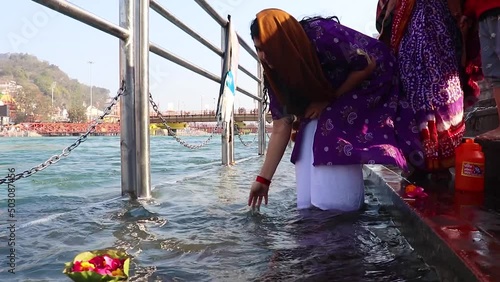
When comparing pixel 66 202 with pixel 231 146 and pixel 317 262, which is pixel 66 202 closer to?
pixel 317 262

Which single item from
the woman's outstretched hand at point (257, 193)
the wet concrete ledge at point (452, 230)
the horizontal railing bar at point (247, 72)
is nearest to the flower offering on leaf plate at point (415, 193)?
the wet concrete ledge at point (452, 230)

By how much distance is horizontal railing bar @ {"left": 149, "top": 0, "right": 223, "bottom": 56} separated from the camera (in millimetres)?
2700

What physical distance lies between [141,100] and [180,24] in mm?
1076

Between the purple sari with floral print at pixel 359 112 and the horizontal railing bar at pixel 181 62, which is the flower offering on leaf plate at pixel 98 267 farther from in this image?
the horizontal railing bar at pixel 181 62

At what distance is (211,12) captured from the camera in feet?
13.2

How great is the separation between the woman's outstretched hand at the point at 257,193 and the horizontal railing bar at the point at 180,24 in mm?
1382

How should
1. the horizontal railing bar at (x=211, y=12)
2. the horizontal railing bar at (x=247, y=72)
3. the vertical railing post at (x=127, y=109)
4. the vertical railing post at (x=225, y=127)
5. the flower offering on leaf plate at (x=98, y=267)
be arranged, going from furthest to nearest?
the horizontal railing bar at (x=247, y=72) → the vertical railing post at (x=225, y=127) → the horizontal railing bar at (x=211, y=12) → the vertical railing post at (x=127, y=109) → the flower offering on leaf plate at (x=98, y=267)

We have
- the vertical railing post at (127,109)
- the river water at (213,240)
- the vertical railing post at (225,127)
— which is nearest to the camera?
the river water at (213,240)

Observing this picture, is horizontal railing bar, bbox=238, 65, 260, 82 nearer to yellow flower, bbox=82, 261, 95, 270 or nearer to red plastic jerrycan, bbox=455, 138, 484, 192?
red plastic jerrycan, bbox=455, 138, 484, 192

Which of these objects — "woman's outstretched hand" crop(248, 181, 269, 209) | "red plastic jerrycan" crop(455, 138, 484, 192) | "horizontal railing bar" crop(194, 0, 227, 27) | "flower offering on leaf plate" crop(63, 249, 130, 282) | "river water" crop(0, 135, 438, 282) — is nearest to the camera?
"flower offering on leaf plate" crop(63, 249, 130, 282)

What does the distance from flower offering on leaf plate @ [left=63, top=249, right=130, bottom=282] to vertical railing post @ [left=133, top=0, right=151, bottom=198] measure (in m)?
1.46

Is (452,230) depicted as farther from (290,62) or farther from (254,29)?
(254,29)

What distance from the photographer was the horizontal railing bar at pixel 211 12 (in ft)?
12.4

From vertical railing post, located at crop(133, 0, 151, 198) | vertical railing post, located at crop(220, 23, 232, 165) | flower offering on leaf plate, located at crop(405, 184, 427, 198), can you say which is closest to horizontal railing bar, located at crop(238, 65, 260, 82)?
vertical railing post, located at crop(220, 23, 232, 165)
